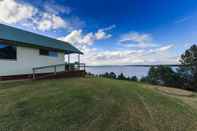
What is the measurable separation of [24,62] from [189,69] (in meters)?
24.2

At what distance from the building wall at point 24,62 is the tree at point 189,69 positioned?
68.9ft

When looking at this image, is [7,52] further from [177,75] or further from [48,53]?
[177,75]

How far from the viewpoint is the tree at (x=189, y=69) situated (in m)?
22.5

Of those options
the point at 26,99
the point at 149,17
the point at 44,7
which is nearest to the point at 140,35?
the point at 149,17

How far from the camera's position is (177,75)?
23.2 meters

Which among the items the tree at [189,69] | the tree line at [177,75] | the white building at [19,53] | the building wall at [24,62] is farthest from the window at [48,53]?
the tree at [189,69]

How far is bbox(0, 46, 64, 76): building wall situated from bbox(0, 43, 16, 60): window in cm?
28

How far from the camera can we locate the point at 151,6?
15.1 m

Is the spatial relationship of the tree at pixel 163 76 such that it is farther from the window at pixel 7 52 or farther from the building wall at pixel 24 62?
the window at pixel 7 52

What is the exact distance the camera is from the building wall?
9566mm

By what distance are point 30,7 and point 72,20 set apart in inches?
Answer: 200

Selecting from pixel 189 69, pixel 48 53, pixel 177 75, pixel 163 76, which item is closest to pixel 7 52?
pixel 48 53

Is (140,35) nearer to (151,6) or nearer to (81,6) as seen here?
(151,6)

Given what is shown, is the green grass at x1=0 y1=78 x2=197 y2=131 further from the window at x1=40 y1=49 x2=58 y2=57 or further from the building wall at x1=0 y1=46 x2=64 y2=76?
the window at x1=40 y1=49 x2=58 y2=57
